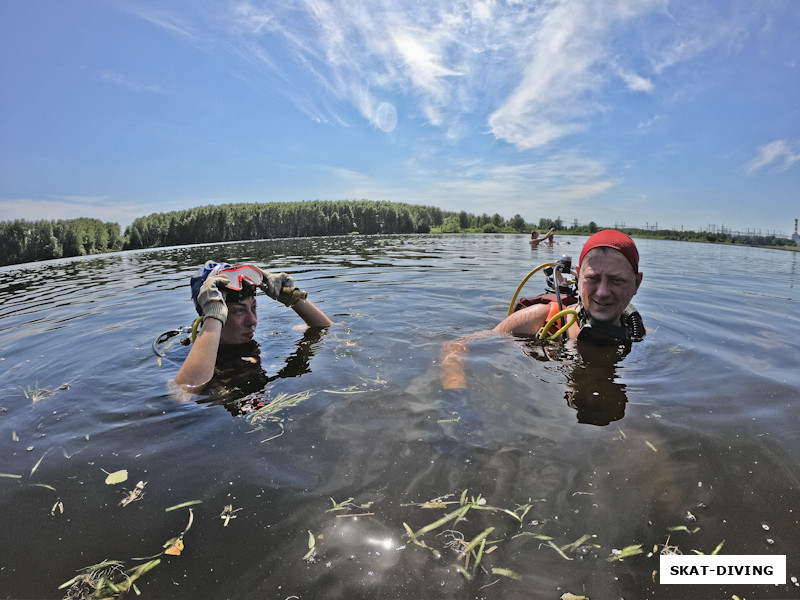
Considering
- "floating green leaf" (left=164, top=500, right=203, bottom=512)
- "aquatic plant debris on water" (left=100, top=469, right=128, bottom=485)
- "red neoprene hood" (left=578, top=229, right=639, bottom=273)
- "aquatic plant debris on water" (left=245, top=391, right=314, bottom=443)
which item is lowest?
"aquatic plant debris on water" (left=100, top=469, right=128, bottom=485)

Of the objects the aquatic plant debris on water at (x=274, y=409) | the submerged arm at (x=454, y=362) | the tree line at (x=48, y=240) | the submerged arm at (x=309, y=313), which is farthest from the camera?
the tree line at (x=48, y=240)

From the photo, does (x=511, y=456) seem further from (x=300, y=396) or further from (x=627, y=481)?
(x=300, y=396)

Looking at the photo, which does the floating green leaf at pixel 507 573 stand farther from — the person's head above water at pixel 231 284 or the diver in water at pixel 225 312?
the person's head above water at pixel 231 284

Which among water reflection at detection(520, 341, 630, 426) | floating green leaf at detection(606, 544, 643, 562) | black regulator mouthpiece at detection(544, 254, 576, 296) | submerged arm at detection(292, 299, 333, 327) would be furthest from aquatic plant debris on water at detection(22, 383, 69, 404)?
black regulator mouthpiece at detection(544, 254, 576, 296)

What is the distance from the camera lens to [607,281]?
150 inches

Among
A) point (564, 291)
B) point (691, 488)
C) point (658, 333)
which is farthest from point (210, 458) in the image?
point (658, 333)

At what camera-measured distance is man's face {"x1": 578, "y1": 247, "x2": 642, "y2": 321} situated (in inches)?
149

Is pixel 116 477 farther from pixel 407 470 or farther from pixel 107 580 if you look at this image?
pixel 407 470

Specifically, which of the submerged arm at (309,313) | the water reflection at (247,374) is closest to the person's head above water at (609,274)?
the water reflection at (247,374)

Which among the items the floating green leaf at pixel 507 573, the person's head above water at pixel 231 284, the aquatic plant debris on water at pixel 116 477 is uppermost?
the person's head above water at pixel 231 284

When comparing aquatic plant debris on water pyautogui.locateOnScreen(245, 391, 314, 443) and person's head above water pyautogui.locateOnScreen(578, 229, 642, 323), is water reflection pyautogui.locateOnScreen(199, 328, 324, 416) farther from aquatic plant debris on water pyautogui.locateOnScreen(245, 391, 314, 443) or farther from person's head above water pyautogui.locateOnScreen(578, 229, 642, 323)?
person's head above water pyautogui.locateOnScreen(578, 229, 642, 323)

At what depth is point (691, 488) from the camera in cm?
217

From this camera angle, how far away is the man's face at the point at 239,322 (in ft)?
15.4

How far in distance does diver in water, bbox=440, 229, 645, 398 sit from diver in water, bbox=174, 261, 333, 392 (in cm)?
216
